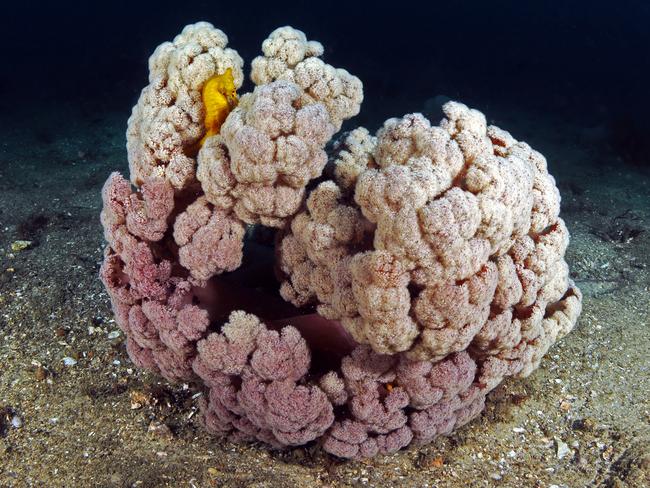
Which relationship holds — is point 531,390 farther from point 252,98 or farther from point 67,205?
point 67,205

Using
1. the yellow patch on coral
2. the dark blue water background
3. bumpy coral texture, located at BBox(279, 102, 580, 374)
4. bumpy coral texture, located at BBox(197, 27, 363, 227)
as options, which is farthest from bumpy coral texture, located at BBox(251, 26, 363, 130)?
the dark blue water background

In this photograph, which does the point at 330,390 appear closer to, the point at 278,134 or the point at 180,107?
the point at 278,134

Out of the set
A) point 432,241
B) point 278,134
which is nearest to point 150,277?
point 278,134

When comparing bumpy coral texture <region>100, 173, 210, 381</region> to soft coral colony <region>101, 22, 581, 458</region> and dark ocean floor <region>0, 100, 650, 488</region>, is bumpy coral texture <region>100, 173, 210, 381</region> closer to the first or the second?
soft coral colony <region>101, 22, 581, 458</region>

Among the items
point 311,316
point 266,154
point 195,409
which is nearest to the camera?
point 266,154

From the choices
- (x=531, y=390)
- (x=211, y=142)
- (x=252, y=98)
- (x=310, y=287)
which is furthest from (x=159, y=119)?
(x=531, y=390)

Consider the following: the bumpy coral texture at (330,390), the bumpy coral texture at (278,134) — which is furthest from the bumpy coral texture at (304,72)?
the bumpy coral texture at (330,390)
